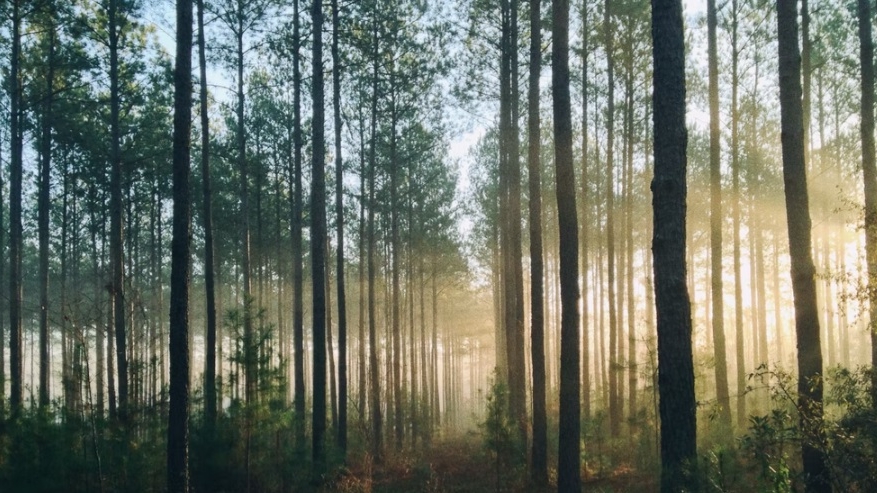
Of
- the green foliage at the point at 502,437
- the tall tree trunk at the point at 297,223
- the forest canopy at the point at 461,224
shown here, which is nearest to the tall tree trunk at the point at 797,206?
the forest canopy at the point at 461,224

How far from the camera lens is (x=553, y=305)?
37.1m

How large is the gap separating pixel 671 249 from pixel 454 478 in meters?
9.29

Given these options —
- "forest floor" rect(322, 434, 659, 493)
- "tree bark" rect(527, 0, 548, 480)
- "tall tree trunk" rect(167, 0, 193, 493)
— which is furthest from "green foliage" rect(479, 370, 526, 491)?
Answer: "tall tree trunk" rect(167, 0, 193, 493)

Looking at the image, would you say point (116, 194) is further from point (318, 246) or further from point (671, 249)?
point (671, 249)

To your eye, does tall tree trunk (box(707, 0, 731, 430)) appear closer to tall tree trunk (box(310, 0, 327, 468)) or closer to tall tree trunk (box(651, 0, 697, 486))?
tall tree trunk (box(651, 0, 697, 486))

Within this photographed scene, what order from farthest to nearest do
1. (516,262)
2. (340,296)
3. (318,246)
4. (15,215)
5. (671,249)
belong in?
(15,215) → (340,296) → (516,262) → (318,246) → (671,249)

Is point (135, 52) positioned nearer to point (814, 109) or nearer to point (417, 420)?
point (417, 420)

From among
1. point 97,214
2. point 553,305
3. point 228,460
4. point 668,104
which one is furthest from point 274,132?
point 553,305

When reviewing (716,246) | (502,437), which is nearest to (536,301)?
(502,437)

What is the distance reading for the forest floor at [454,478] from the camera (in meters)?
11.6

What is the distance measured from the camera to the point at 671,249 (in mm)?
6656

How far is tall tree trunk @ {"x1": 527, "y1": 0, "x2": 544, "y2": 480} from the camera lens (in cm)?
1122

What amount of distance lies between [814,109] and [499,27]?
1406 centimetres

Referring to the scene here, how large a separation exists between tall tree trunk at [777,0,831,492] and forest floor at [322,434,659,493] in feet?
14.0
